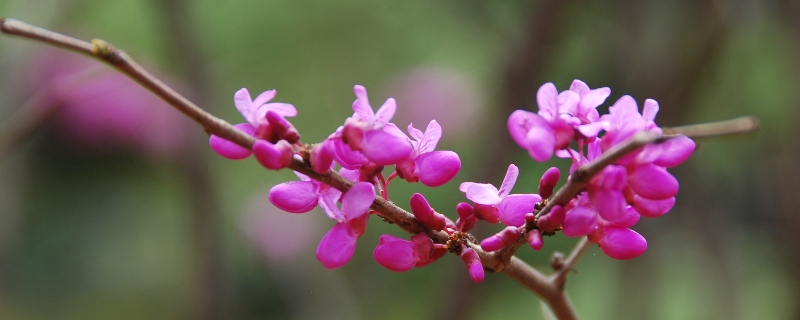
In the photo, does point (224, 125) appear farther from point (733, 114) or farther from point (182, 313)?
point (182, 313)

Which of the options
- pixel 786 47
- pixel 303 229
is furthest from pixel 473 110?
pixel 786 47

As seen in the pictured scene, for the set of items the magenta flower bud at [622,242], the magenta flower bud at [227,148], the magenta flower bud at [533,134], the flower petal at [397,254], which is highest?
the magenta flower bud at [533,134]

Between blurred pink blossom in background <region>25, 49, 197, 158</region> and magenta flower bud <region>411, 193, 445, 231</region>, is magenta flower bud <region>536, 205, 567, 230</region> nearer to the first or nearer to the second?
magenta flower bud <region>411, 193, 445, 231</region>

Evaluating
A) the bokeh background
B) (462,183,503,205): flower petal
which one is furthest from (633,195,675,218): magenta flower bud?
the bokeh background

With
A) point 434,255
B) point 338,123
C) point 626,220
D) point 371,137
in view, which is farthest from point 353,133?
point 338,123

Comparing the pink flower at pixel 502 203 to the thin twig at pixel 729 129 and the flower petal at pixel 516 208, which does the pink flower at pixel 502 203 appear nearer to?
the flower petal at pixel 516 208

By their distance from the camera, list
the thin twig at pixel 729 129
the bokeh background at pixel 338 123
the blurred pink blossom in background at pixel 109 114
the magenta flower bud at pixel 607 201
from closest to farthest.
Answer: the thin twig at pixel 729 129, the magenta flower bud at pixel 607 201, the bokeh background at pixel 338 123, the blurred pink blossom in background at pixel 109 114

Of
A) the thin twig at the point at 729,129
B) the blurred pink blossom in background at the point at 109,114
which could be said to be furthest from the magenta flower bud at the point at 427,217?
the blurred pink blossom in background at the point at 109,114
